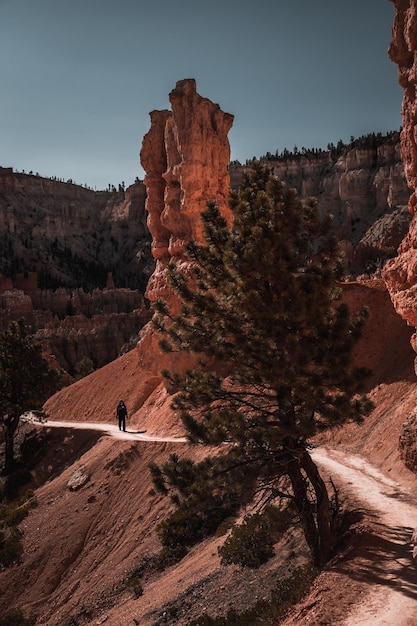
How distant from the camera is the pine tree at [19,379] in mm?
31875

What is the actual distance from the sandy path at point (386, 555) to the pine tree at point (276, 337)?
1.31m

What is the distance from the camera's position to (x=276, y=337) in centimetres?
1127

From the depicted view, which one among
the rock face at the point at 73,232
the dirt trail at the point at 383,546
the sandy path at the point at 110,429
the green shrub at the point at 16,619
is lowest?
the green shrub at the point at 16,619

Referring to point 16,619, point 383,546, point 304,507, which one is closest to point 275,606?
point 304,507

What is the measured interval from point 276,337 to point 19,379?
82.2 ft

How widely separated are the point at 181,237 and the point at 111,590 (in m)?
18.5

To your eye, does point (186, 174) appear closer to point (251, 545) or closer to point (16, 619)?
point (251, 545)

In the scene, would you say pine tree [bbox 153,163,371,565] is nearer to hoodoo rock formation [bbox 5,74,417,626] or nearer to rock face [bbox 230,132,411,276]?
hoodoo rock formation [bbox 5,74,417,626]

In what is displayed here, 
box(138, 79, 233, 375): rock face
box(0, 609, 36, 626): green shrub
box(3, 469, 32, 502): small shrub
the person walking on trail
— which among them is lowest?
box(0, 609, 36, 626): green shrub

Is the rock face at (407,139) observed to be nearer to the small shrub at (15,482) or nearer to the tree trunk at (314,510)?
the tree trunk at (314,510)

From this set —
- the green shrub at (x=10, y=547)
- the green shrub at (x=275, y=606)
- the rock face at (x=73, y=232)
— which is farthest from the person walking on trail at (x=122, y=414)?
the rock face at (x=73, y=232)

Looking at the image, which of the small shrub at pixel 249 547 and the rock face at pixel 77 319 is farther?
the rock face at pixel 77 319

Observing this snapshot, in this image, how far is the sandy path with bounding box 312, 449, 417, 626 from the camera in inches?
317

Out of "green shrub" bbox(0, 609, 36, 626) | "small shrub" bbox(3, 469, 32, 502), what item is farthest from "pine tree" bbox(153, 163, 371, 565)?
"small shrub" bbox(3, 469, 32, 502)
